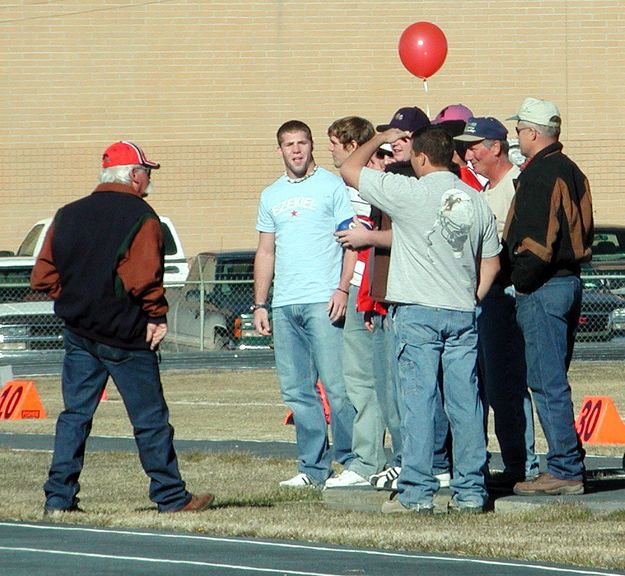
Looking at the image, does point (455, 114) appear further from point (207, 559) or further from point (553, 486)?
point (207, 559)

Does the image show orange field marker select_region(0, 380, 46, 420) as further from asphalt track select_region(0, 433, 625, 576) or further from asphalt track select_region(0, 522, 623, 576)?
asphalt track select_region(0, 522, 623, 576)

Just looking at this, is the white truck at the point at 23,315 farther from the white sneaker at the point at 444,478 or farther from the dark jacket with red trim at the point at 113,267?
the dark jacket with red trim at the point at 113,267

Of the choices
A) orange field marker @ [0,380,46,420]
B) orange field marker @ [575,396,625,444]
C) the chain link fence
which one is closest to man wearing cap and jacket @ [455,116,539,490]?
orange field marker @ [575,396,625,444]

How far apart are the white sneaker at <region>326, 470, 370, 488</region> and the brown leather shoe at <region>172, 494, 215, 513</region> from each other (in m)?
0.88

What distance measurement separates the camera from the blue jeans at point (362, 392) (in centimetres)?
990

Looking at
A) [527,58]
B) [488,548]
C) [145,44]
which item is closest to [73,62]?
[145,44]

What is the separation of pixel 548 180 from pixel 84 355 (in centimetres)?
249

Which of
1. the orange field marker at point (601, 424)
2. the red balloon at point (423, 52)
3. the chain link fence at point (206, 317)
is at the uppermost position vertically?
the red balloon at point (423, 52)

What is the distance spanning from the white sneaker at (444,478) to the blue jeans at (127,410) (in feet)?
4.56

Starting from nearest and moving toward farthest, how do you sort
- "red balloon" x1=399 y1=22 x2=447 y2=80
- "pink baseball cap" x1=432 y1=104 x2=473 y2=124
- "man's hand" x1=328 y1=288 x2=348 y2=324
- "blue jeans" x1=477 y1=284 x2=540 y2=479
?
"blue jeans" x1=477 y1=284 x2=540 y2=479 → "pink baseball cap" x1=432 y1=104 x2=473 y2=124 → "man's hand" x1=328 y1=288 x2=348 y2=324 → "red balloon" x1=399 y1=22 x2=447 y2=80

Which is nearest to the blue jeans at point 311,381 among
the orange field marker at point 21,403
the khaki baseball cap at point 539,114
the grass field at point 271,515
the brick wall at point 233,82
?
the grass field at point 271,515

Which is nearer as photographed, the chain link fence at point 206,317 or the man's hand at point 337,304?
the man's hand at point 337,304

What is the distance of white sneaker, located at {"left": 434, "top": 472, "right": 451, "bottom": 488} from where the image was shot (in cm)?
945

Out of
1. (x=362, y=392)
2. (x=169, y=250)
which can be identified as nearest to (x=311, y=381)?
(x=362, y=392)
